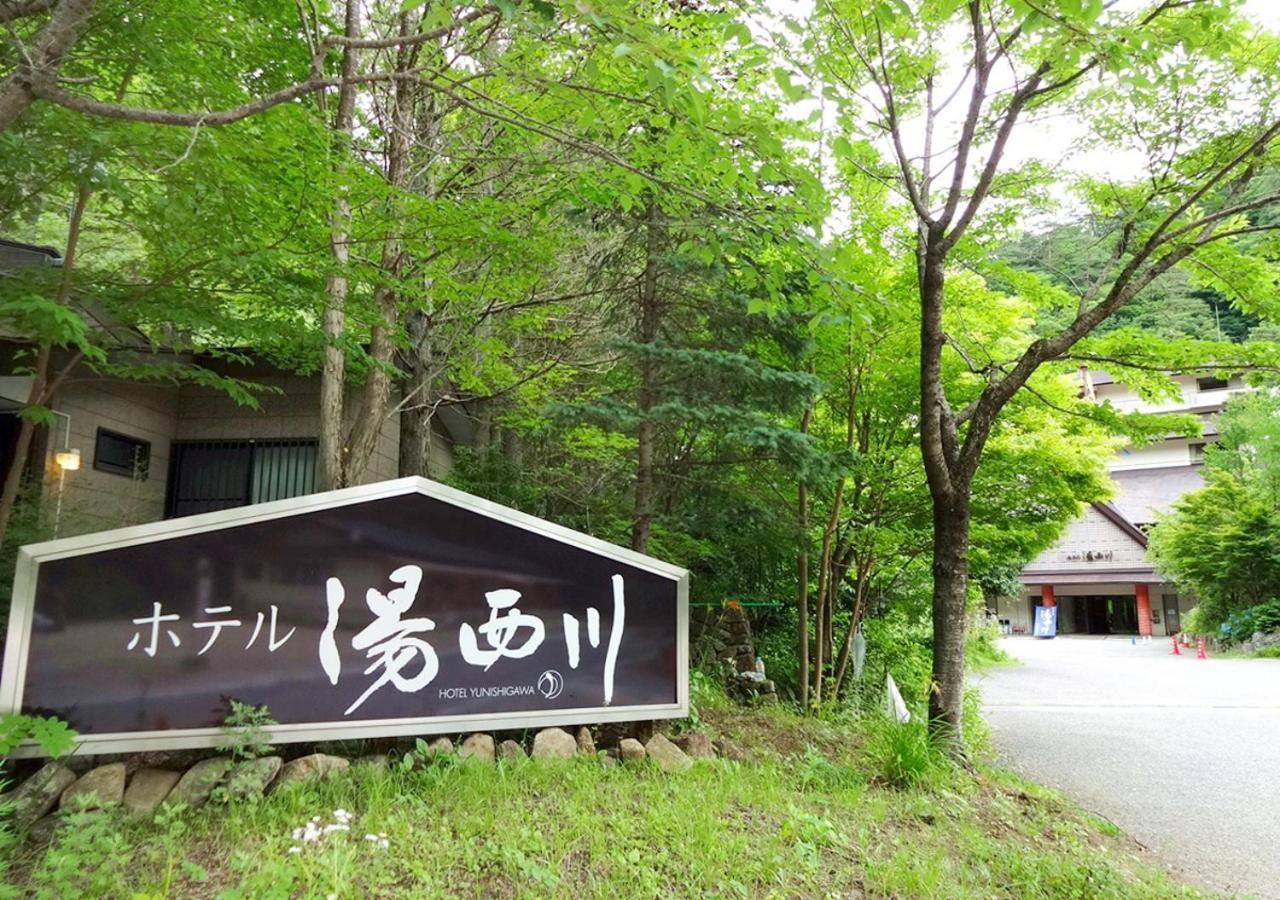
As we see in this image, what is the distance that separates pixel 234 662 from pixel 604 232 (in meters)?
5.67

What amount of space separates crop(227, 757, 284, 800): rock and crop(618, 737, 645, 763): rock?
84.6 inches

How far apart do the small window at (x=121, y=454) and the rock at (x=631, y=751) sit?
21.9ft

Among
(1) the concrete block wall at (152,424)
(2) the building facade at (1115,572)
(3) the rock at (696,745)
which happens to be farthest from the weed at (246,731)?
(2) the building facade at (1115,572)

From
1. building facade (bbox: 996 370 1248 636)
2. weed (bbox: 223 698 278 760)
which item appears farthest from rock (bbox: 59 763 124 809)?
building facade (bbox: 996 370 1248 636)

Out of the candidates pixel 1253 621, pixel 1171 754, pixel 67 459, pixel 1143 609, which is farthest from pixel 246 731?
pixel 1143 609

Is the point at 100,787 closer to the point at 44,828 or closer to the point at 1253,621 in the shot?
the point at 44,828

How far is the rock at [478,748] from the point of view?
4.67 m

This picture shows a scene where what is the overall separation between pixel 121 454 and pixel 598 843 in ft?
25.1

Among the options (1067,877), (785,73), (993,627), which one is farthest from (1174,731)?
(993,627)

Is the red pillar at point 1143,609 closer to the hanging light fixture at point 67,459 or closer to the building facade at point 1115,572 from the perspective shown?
the building facade at point 1115,572

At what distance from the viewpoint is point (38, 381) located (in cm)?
504

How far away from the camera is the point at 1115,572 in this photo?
32.0 meters

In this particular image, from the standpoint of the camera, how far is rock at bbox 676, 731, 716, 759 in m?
5.47

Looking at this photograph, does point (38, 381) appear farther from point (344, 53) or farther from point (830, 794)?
point (830, 794)
